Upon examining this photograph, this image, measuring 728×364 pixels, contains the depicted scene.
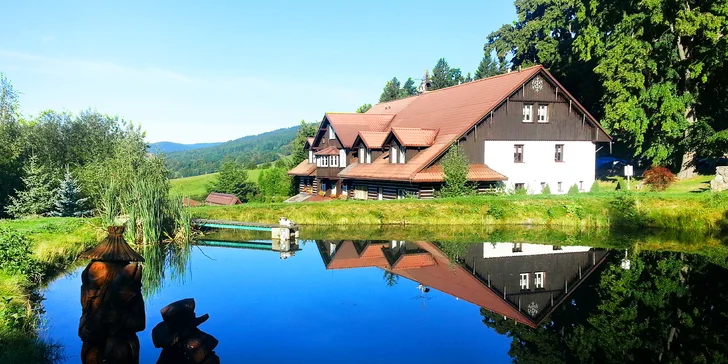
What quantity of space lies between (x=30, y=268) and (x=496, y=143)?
3011 cm

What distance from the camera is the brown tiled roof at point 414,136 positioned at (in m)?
38.8

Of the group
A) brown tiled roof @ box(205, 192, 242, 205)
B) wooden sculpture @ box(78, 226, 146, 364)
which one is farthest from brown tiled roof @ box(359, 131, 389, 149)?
wooden sculpture @ box(78, 226, 146, 364)

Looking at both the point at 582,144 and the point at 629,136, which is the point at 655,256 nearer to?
the point at 582,144

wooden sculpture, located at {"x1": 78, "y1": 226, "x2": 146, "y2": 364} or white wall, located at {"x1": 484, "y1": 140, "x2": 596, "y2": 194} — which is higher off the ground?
white wall, located at {"x1": 484, "y1": 140, "x2": 596, "y2": 194}

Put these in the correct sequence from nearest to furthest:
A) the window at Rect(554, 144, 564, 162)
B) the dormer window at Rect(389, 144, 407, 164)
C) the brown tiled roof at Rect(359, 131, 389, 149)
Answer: the dormer window at Rect(389, 144, 407, 164)
the window at Rect(554, 144, 564, 162)
the brown tiled roof at Rect(359, 131, 389, 149)

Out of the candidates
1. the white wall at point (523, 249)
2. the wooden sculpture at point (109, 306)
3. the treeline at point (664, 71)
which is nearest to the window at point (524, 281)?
the white wall at point (523, 249)

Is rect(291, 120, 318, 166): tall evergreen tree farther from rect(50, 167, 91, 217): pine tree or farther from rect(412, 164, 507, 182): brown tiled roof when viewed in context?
rect(50, 167, 91, 217): pine tree

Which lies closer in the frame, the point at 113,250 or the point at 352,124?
the point at 113,250

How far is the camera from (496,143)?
39125 millimetres

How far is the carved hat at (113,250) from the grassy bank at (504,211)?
24.7 m

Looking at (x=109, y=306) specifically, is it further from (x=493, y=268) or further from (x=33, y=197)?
(x=33, y=197)

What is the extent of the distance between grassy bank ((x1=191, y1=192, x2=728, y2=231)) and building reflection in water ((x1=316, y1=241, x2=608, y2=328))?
20.0 feet

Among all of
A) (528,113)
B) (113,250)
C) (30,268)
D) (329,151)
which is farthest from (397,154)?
(113,250)

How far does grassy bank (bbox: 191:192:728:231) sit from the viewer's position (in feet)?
98.6
